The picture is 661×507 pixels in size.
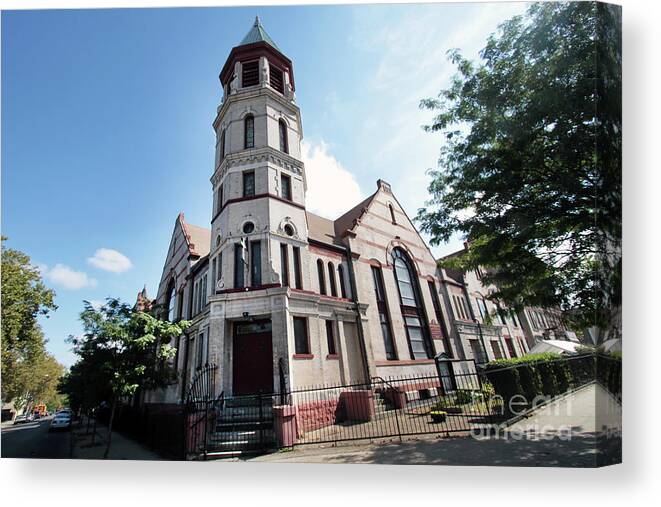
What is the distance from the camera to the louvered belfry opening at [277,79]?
49.3ft

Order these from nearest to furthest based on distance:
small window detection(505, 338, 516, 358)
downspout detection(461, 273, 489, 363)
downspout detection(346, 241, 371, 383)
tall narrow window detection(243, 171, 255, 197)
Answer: downspout detection(346, 241, 371, 383)
tall narrow window detection(243, 171, 255, 197)
downspout detection(461, 273, 489, 363)
small window detection(505, 338, 516, 358)

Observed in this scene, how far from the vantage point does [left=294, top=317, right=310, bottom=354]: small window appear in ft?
35.7

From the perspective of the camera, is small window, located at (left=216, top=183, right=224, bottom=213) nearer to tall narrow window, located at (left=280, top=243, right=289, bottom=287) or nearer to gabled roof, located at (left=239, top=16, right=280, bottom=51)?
tall narrow window, located at (left=280, top=243, right=289, bottom=287)

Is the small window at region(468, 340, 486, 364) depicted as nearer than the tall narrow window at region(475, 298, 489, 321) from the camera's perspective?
Yes

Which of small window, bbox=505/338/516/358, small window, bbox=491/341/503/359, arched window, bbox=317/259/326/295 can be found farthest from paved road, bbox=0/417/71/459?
small window, bbox=505/338/516/358

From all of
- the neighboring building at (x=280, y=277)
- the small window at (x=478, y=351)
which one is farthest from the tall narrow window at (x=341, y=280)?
the small window at (x=478, y=351)

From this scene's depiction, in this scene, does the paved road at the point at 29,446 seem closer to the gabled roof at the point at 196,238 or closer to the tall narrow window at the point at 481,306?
the gabled roof at the point at 196,238

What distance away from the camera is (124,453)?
10.7 meters

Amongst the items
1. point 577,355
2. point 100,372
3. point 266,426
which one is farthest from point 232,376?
point 577,355

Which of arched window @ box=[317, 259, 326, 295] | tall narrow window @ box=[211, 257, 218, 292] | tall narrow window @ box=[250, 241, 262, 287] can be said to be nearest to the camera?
tall narrow window @ box=[250, 241, 262, 287]

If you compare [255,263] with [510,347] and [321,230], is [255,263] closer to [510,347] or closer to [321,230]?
[321,230]

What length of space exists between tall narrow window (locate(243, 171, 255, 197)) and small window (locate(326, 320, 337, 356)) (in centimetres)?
633

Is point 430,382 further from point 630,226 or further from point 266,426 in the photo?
point 630,226

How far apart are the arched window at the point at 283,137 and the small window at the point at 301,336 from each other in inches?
306
